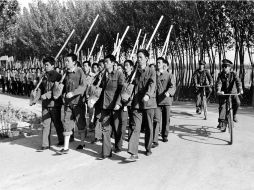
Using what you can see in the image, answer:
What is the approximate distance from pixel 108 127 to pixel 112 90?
2.46 feet

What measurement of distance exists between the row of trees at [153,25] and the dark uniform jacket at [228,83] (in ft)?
28.5

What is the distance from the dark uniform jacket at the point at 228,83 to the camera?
32.0ft

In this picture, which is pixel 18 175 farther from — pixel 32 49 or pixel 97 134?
pixel 32 49

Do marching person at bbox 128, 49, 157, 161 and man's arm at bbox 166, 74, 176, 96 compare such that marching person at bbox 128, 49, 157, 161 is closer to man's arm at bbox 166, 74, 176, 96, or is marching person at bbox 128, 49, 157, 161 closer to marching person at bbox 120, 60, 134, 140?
marching person at bbox 120, 60, 134, 140

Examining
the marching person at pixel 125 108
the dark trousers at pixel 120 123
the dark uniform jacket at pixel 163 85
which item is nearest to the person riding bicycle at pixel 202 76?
the dark uniform jacket at pixel 163 85

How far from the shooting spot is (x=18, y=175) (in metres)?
6.61

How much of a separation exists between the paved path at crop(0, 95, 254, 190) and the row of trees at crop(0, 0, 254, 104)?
8774 mm

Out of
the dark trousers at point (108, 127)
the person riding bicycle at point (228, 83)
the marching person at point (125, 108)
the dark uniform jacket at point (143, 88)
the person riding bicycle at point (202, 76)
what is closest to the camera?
the dark uniform jacket at point (143, 88)

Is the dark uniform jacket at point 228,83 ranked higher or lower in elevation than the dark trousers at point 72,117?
higher

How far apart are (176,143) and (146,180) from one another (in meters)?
3.06

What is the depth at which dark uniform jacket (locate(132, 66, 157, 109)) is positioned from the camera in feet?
24.7

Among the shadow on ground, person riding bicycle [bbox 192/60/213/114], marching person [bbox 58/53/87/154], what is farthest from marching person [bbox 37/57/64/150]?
person riding bicycle [bbox 192/60/213/114]

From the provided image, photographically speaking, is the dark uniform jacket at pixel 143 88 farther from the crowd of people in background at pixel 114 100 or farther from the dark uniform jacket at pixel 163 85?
the dark uniform jacket at pixel 163 85

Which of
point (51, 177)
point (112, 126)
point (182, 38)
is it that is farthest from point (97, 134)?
point (182, 38)
